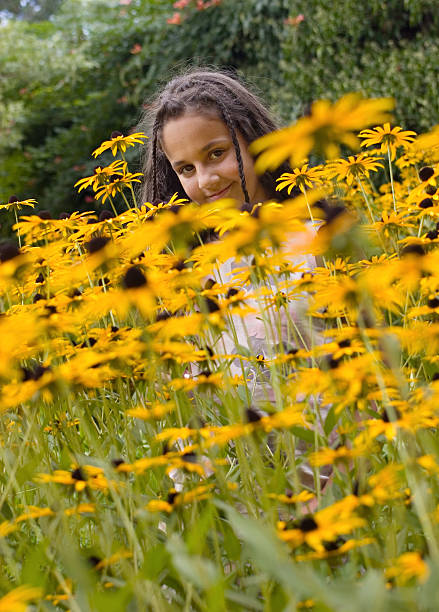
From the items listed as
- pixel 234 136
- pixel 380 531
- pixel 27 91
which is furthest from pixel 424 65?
pixel 27 91

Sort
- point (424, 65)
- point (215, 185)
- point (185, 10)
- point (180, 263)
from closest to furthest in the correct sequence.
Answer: point (180, 263), point (215, 185), point (424, 65), point (185, 10)

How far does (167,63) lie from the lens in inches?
179

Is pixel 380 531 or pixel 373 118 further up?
pixel 373 118

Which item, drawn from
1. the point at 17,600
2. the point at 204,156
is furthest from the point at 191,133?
the point at 17,600

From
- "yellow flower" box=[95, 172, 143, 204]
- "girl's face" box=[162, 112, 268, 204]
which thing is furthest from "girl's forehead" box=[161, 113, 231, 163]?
"yellow flower" box=[95, 172, 143, 204]

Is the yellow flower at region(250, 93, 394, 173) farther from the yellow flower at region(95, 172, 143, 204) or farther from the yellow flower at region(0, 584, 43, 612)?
the yellow flower at region(95, 172, 143, 204)

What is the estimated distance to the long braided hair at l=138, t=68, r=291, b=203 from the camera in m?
1.61

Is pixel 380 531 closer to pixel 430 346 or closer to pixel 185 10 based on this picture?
pixel 430 346

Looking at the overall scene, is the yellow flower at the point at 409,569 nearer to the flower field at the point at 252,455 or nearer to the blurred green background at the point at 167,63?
the flower field at the point at 252,455

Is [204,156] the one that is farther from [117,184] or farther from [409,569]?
[409,569]

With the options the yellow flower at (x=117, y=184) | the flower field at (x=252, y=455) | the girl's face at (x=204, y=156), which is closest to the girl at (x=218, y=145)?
the girl's face at (x=204, y=156)

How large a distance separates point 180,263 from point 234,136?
0.74 metres

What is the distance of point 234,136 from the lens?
1.55 metres

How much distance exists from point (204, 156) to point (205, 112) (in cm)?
12
